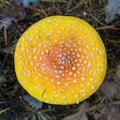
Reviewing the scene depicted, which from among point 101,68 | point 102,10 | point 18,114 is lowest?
point 18,114

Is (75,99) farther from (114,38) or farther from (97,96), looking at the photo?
(114,38)

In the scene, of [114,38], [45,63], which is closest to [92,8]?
[114,38]

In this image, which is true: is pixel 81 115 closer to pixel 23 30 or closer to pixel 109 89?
pixel 109 89

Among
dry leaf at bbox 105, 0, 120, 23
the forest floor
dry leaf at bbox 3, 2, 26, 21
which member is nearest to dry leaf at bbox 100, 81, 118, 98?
the forest floor

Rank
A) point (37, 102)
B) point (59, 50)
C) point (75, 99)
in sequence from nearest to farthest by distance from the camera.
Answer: point (59, 50), point (75, 99), point (37, 102)

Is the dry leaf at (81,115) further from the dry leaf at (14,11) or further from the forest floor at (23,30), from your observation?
the dry leaf at (14,11)

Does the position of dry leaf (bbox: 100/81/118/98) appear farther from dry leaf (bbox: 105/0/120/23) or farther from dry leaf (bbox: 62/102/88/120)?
dry leaf (bbox: 105/0/120/23)
